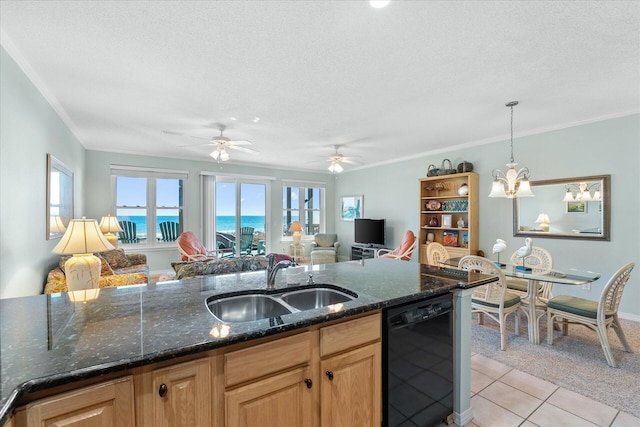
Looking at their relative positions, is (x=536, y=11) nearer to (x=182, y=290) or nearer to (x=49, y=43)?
(x=182, y=290)

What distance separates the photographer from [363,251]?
22.8 feet

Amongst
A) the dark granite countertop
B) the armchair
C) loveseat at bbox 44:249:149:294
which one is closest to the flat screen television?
the armchair

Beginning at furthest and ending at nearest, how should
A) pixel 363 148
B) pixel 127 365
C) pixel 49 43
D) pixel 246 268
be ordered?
pixel 363 148 < pixel 246 268 < pixel 49 43 < pixel 127 365

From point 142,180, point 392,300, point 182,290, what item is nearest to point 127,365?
point 182,290

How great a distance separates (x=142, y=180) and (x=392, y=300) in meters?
6.19

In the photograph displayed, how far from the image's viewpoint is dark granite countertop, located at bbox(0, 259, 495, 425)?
2.77 ft

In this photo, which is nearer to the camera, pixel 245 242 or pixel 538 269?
pixel 538 269

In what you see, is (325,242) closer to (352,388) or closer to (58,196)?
(58,196)

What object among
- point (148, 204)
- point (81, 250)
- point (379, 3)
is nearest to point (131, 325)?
point (81, 250)

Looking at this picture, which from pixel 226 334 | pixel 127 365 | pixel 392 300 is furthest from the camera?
pixel 392 300

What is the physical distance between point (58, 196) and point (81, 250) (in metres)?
1.60

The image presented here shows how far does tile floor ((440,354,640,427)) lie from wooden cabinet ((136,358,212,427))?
1.60 meters

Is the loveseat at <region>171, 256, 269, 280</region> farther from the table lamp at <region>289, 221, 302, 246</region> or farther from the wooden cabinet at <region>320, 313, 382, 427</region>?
the table lamp at <region>289, 221, 302, 246</region>

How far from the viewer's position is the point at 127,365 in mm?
884
